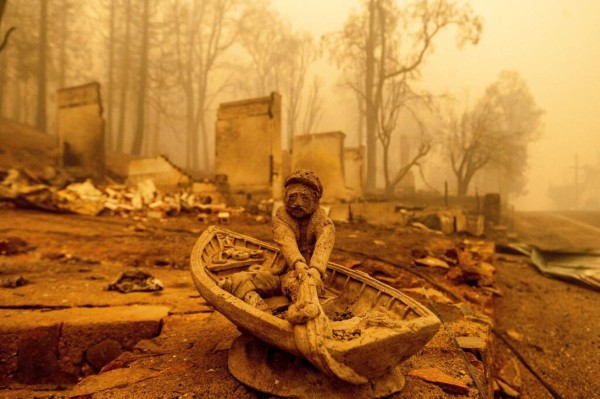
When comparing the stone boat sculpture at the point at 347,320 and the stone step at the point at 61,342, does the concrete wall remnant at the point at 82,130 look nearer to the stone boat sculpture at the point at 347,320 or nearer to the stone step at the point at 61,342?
the stone step at the point at 61,342

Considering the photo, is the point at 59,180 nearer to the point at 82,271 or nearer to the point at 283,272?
the point at 82,271

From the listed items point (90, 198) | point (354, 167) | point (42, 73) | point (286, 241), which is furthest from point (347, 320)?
point (42, 73)

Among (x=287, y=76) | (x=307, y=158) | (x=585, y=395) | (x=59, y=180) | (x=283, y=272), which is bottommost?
(x=585, y=395)

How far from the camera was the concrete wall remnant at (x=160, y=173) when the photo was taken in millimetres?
11406

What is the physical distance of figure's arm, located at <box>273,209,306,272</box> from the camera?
101 inches

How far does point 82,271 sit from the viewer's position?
477 centimetres

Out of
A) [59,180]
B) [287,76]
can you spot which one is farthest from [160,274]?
[287,76]

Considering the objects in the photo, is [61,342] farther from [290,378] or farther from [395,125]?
[395,125]

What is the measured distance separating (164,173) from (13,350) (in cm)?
924

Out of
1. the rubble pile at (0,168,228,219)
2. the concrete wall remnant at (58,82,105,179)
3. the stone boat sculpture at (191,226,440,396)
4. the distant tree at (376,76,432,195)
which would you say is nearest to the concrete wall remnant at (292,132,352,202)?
the distant tree at (376,76,432,195)

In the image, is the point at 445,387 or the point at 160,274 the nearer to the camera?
the point at 445,387

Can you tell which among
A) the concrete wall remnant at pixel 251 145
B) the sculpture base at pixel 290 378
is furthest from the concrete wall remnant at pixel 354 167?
the sculpture base at pixel 290 378

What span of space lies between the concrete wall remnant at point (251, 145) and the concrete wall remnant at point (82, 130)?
4.27 m

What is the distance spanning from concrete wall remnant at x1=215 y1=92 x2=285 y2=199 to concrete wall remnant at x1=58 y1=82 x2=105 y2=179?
427 centimetres
